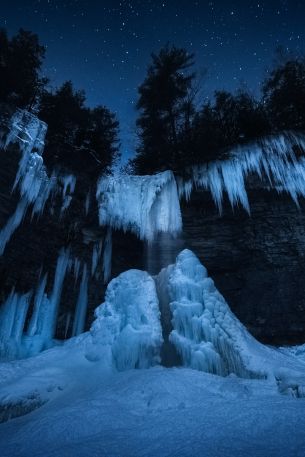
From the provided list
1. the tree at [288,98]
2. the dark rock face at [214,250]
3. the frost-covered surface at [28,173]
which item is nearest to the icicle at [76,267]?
the dark rock face at [214,250]

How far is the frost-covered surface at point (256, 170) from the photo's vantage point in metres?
10.3

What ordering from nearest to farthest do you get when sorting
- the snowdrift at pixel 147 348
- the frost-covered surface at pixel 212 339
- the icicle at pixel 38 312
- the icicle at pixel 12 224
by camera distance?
the snowdrift at pixel 147 348 → the frost-covered surface at pixel 212 339 → the icicle at pixel 12 224 → the icicle at pixel 38 312

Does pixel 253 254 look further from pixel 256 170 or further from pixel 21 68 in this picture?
pixel 21 68

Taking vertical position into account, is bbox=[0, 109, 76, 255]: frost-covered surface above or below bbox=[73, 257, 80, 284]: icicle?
above

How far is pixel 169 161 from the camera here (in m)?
12.8

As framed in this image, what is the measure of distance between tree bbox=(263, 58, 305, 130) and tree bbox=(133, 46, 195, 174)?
4.02 metres

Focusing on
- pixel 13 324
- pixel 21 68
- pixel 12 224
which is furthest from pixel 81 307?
pixel 21 68

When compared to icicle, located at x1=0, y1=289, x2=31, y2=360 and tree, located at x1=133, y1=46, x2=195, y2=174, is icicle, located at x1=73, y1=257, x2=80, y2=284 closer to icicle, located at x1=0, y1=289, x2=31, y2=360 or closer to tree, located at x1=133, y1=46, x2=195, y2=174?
icicle, located at x1=0, y1=289, x2=31, y2=360

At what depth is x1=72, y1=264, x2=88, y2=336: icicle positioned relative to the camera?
9.91m

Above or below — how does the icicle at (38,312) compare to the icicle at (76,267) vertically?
below

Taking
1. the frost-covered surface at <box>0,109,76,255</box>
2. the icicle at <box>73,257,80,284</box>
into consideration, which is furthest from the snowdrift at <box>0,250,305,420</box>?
the frost-covered surface at <box>0,109,76,255</box>

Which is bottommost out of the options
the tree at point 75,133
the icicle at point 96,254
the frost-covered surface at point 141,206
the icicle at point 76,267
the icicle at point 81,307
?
the icicle at point 81,307

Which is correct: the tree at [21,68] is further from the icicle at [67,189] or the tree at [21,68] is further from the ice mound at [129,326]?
the ice mound at [129,326]

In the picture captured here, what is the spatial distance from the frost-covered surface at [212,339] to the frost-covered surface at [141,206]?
3.95 metres
